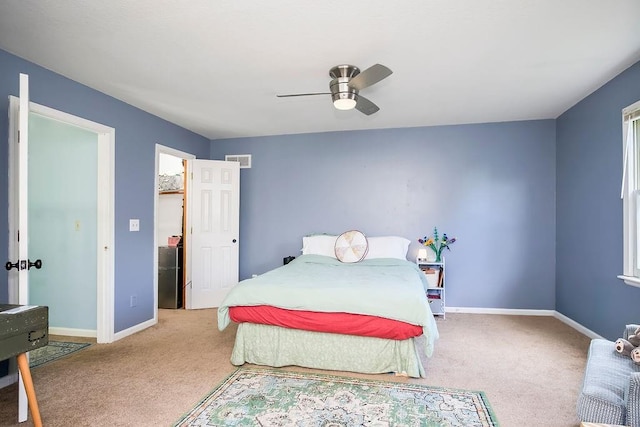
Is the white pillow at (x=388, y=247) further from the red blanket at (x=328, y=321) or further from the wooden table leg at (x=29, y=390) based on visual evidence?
the wooden table leg at (x=29, y=390)

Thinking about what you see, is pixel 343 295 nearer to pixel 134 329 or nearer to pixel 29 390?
pixel 29 390

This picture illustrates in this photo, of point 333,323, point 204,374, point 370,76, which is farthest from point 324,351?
point 370,76

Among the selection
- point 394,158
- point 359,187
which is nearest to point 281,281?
point 359,187

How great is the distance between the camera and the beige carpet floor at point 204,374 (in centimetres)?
215

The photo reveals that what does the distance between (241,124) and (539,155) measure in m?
3.80

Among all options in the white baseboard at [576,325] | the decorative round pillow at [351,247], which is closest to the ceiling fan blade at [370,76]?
the decorative round pillow at [351,247]

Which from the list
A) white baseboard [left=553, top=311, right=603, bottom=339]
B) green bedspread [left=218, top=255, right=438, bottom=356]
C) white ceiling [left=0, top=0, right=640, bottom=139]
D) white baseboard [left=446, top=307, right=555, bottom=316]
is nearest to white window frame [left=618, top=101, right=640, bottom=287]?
white ceiling [left=0, top=0, right=640, bottom=139]

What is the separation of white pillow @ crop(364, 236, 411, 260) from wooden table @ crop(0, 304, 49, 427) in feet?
10.3

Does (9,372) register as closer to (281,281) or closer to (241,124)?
(281,281)

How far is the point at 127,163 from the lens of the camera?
12.2ft

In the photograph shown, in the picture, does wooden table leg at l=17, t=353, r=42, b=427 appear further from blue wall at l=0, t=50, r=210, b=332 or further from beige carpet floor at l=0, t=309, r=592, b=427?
blue wall at l=0, t=50, r=210, b=332

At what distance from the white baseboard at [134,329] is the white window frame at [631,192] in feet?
15.1

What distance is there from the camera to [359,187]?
16.0 ft

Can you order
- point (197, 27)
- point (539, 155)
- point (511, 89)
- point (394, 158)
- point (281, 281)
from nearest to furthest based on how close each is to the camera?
point (197, 27) → point (281, 281) → point (511, 89) → point (539, 155) → point (394, 158)
